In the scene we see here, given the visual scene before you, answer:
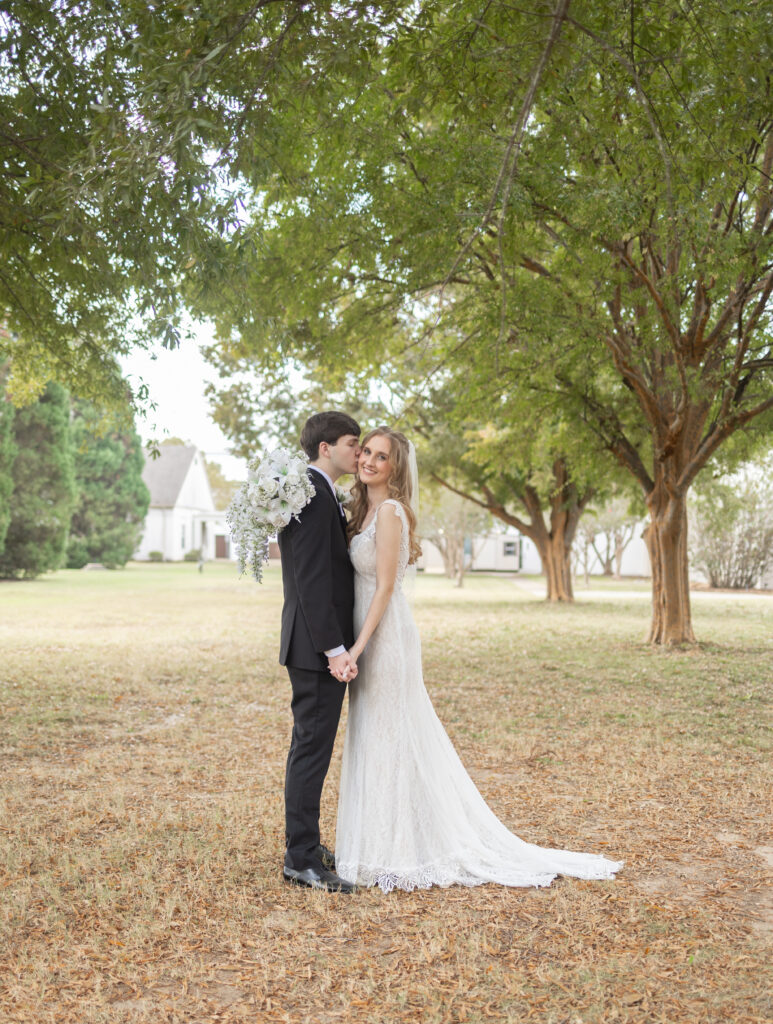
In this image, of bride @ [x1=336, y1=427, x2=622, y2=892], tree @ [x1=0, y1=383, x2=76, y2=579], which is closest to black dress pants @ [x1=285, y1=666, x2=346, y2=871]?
bride @ [x1=336, y1=427, x2=622, y2=892]

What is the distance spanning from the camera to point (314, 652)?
13.5 feet

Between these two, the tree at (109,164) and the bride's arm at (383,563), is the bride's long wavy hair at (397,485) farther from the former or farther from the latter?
the tree at (109,164)

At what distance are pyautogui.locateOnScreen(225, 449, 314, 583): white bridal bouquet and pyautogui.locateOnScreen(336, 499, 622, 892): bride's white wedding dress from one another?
0.42 metres

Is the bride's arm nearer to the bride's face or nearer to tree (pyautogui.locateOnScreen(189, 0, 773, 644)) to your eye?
the bride's face

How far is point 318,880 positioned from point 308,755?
56cm

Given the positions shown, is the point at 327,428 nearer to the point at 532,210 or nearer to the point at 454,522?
the point at 532,210

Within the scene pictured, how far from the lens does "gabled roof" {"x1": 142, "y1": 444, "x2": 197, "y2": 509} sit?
57.4m

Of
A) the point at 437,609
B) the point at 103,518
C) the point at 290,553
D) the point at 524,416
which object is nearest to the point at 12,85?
the point at 290,553

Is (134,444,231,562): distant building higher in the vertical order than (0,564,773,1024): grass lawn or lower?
higher

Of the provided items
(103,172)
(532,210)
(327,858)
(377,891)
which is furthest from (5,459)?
(377,891)

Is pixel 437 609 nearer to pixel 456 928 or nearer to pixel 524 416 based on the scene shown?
pixel 524 416

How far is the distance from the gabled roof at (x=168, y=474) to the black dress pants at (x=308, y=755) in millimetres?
53305

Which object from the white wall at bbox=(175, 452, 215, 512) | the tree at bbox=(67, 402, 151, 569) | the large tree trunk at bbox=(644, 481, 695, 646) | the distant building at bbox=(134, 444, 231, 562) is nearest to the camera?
the large tree trunk at bbox=(644, 481, 695, 646)

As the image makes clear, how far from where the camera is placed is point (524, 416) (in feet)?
47.0
